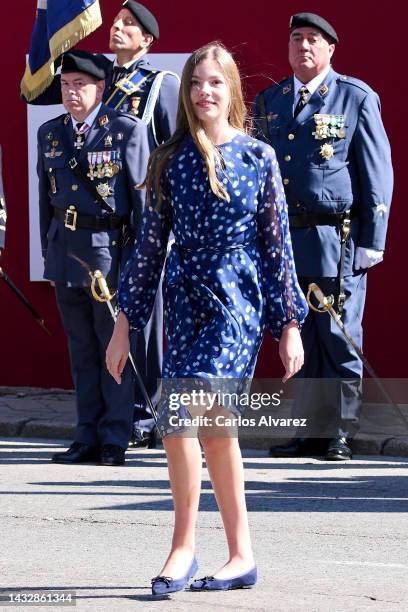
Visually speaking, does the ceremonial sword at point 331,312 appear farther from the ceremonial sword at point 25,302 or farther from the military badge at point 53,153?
the ceremonial sword at point 25,302

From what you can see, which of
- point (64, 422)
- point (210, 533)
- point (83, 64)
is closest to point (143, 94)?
point (83, 64)

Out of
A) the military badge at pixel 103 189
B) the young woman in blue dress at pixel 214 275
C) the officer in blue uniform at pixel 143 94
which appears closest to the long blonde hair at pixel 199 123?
the young woman in blue dress at pixel 214 275

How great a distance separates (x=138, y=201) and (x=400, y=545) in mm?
2736

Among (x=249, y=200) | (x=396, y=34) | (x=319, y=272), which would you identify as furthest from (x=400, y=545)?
(x=396, y=34)

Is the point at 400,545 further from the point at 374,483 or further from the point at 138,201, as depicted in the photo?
the point at 138,201

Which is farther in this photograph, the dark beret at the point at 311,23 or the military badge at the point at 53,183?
the military badge at the point at 53,183

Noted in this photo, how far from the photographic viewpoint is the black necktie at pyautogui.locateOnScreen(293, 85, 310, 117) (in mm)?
8273

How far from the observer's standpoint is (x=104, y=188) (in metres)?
8.12

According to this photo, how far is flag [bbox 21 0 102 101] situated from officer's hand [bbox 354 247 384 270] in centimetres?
199

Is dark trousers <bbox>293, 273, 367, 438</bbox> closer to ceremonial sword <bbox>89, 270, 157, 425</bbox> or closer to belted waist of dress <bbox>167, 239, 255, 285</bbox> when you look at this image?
ceremonial sword <bbox>89, 270, 157, 425</bbox>

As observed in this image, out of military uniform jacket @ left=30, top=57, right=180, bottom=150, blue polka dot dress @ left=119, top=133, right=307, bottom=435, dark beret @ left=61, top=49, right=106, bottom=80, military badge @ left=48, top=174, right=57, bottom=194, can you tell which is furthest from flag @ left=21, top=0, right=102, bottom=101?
blue polka dot dress @ left=119, top=133, right=307, bottom=435

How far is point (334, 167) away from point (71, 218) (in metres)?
1.39

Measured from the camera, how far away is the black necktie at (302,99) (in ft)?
27.1

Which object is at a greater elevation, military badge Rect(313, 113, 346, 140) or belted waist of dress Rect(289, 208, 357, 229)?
military badge Rect(313, 113, 346, 140)
